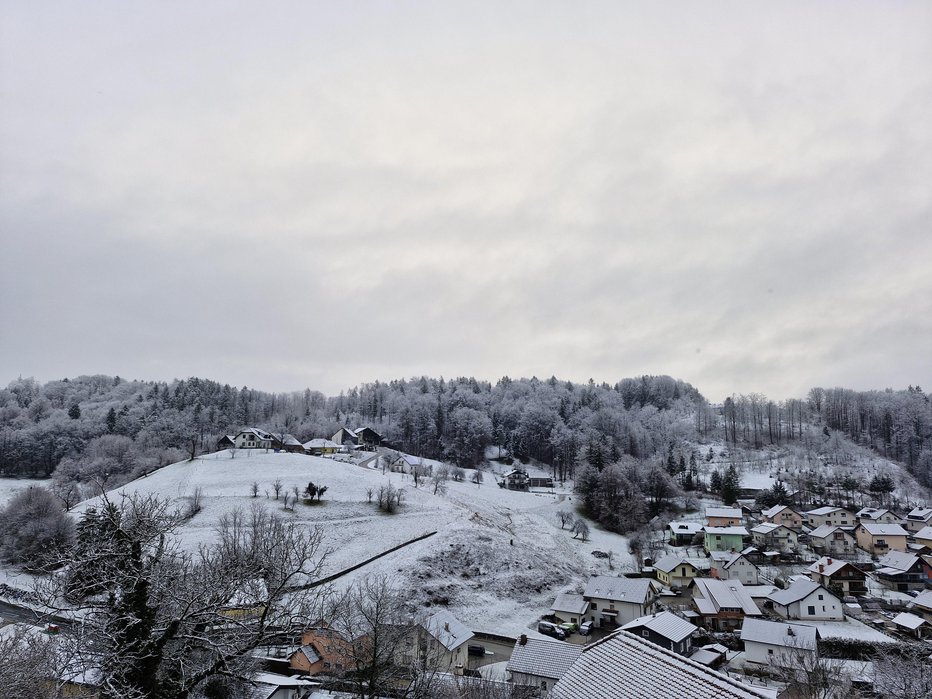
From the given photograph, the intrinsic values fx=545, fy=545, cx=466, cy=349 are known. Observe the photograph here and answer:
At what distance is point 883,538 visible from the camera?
5766cm

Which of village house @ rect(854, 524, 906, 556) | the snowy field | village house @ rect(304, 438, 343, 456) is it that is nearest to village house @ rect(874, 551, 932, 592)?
village house @ rect(854, 524, 906, 556)

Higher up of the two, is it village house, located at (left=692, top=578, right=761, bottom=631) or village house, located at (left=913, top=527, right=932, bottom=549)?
village house, located at (left=913, top=527, right=932, bottom=549)

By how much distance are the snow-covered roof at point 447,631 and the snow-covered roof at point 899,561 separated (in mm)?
42384

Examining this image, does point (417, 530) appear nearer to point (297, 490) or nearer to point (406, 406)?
point (297, 490)

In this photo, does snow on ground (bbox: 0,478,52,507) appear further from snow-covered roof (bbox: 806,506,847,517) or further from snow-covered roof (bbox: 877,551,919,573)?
snow-covered roof (bbox: 806,506,847,517)

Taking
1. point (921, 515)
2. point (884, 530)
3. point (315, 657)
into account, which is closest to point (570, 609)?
point (315, 657)

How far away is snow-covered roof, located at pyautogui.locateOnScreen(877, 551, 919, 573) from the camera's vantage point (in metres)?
47.9

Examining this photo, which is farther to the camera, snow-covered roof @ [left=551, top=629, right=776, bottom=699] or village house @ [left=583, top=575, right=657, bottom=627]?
village house @ [left=583, top=575, right=657, bottom=627]

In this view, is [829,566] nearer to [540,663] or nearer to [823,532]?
[823,532]

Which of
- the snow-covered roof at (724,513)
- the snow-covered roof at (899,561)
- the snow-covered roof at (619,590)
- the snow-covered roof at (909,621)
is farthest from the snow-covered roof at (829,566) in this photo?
the snow-covered roof at (619,590)

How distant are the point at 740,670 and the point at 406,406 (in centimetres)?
9477

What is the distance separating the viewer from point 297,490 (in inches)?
2190

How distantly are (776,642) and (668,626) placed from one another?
655cm

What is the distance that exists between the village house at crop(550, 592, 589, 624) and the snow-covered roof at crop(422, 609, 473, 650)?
1102 cm
